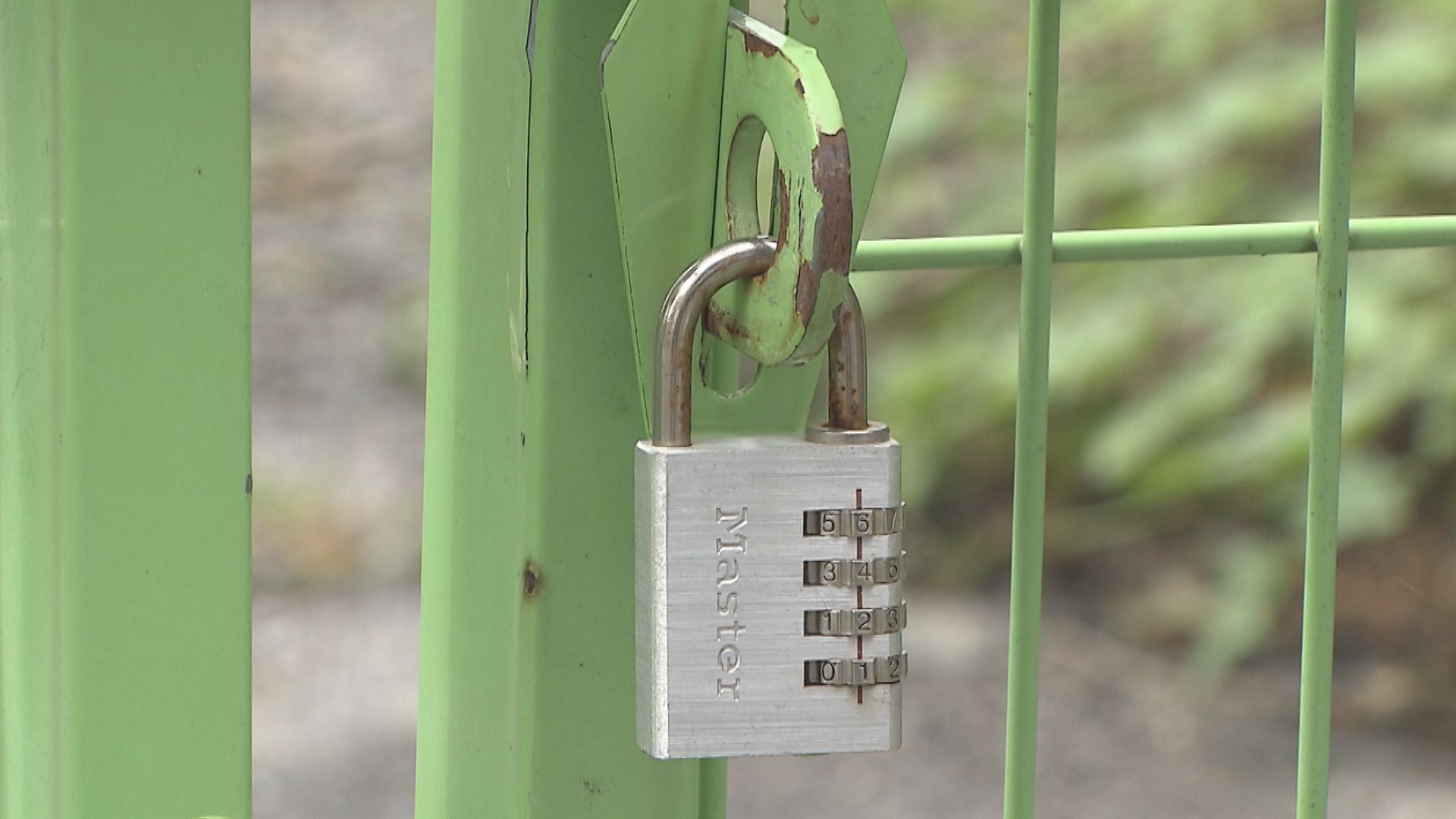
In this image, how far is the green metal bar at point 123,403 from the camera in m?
0.46

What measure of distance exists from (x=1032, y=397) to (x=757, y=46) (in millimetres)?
194

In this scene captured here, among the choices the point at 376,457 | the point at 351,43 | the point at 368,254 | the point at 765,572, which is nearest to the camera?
the point at 765,572

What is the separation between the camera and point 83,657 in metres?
0.48

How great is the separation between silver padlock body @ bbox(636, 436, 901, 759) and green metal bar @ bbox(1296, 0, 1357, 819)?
0.23m

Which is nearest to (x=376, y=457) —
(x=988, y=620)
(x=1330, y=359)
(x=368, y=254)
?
(x=368, y=254)

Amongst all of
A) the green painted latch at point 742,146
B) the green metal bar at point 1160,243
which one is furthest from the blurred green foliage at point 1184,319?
the green painted latch at point 742,146

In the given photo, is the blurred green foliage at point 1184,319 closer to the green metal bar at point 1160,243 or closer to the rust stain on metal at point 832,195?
the green metal bar at point 1160,243

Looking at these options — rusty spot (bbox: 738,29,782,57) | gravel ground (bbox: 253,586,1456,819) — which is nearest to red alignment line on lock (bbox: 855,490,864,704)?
rusty spot (bbox: 738,29,782,57)

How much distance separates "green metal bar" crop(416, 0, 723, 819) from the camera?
500 millimetres

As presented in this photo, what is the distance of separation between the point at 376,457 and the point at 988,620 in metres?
1.22

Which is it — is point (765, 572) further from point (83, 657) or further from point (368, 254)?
point (368, 254)

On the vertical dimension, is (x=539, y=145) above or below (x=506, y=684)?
above

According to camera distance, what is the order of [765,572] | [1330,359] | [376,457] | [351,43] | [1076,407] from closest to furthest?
1. [765,572]
2. [1330,359]
3. [1076,407]
4. [376,457]
5. [351,43]

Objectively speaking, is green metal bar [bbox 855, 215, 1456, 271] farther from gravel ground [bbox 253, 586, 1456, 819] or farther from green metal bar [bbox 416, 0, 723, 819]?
gravel ground [bbox 253, 586, 1456, 819]
